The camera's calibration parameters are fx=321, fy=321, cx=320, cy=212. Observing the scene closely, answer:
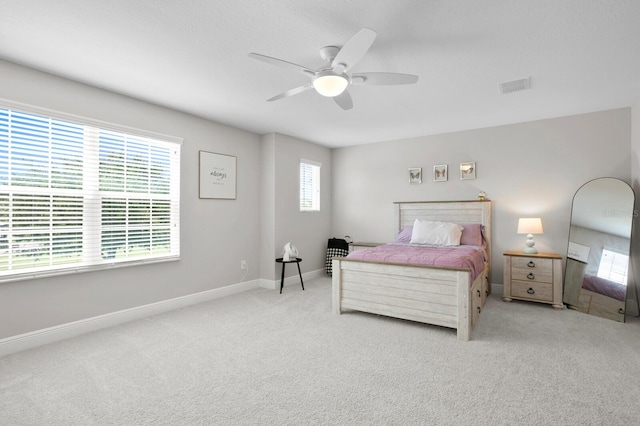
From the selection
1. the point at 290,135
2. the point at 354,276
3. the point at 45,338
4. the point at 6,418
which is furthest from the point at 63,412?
the point at 290,135

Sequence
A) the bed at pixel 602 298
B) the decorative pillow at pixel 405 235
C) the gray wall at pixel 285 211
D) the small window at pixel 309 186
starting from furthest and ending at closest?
the small window at pixel 309 186
the gray wall at pixel 285 211
the decorative pillow at pixel 405 235
the bed at pixel 602 298

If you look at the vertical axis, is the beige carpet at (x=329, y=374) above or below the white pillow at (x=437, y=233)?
below

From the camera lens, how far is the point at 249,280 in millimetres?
4910

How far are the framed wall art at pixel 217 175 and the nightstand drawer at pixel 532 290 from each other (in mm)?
3983

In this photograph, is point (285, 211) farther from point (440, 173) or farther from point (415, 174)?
point (440, 173)

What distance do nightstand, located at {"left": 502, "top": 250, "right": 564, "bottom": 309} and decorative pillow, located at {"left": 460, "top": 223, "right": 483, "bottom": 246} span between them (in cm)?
38

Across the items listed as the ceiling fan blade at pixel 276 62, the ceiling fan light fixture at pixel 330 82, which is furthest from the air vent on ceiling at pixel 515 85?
the ceiling fan blade at pixel 276 62

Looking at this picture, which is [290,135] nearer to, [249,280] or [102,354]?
[249,280]

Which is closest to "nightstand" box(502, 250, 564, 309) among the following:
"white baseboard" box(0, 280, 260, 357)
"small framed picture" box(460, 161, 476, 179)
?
"small framed picture" box(460, 161, 476, 179)

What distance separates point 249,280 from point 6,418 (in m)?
3.16

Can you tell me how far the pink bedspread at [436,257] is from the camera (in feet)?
10.5

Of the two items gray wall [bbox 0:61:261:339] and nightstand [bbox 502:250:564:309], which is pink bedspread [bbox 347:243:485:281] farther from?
gray wall [bbox 0:61:261:339]

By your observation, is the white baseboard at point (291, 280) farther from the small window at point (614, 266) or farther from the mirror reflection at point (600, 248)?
the small window at point (614, 266)

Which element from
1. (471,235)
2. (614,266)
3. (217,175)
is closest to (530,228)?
(471,235)
